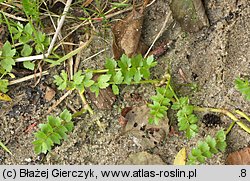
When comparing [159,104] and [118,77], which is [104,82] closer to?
[118,77]

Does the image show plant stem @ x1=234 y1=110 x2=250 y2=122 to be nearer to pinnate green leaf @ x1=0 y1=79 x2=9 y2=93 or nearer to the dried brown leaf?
the dried brown leaf

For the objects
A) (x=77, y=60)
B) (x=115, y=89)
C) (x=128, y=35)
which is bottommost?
(x=115, y=89)

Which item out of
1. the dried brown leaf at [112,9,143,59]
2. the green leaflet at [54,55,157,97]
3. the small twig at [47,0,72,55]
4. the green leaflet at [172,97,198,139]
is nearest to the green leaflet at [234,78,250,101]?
the green leaflet at [172,97,198,139]

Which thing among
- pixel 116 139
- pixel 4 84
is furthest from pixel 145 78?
pixel 4 84

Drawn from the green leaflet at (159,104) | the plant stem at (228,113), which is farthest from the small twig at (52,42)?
the plant stem at (228,113)

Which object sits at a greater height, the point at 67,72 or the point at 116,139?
the point at 67,72

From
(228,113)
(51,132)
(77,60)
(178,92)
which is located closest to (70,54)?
(77,60)

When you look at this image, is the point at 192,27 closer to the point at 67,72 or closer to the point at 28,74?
the point at 67,72

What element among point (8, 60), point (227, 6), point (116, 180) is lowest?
point (116, 180)
